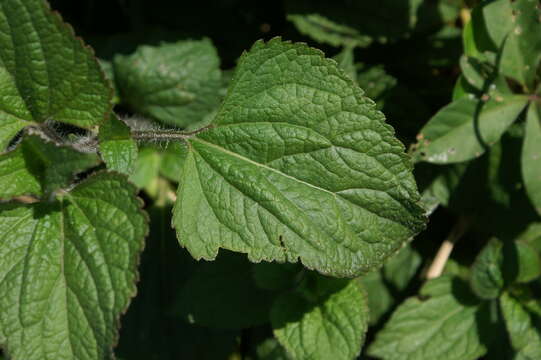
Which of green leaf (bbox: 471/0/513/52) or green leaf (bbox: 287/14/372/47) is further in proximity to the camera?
green leaf (bbox: 287/14/372/47)

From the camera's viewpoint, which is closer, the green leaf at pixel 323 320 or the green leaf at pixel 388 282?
the green leaf at pixel 323 320

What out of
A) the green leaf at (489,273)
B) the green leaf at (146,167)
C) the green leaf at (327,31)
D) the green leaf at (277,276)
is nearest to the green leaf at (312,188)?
the green leaf at (277,276)

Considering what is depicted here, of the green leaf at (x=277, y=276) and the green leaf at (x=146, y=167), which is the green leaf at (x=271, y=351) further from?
the green leaf at (x=146, y=167)

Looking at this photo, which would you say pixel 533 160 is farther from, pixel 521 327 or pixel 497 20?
pixel 521 327

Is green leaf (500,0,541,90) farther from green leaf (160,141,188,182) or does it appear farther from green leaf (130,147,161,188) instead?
green leaf (130,147,161,188)

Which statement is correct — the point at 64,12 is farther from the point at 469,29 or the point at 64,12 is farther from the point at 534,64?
the point at 534,64

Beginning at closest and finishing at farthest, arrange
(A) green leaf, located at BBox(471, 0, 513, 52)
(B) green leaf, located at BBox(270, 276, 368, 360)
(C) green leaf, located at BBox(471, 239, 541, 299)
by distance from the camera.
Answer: (B) green leaf, located at BBox(270, 276, 368, 360)
(A) green leaf, located at BBox(471, 0, 513, 52)
(C) green leaf, located at BBox(471, 239, 541, 299)

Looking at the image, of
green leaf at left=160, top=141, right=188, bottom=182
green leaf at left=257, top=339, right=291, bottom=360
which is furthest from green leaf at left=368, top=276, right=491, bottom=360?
green leaf at left=160, top=141, right=188, bottom=182

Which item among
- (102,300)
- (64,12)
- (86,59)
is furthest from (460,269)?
(64,12)
